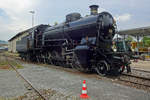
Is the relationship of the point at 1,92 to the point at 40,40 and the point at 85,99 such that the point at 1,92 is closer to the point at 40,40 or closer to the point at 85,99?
the point at 85,99

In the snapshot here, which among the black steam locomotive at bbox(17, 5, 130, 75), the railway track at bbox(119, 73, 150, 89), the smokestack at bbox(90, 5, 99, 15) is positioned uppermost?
the smokestack at bbox(90, 5, 99, 15)

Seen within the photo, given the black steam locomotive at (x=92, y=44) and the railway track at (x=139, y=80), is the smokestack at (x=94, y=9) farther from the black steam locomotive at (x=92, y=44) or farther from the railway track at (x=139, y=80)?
the railway track at (x=139, y=80)

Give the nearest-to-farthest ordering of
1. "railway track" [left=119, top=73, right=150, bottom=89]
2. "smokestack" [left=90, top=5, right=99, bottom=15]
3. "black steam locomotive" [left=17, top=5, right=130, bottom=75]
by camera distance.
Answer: "railway track" [left=119, top=73, right=150, bottom=89] → "black steam locomotive" [left=17, top=5, right=130, bottom=75] → "smokestack" [left=90, top=5, right=99, bottom=15]

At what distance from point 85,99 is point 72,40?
233 inches

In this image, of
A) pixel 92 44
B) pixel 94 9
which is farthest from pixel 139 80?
pixel 94 9

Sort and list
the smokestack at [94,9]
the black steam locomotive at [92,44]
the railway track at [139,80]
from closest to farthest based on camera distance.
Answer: the railway track at [139,80] → the black steam locomotive at [92,44] → the smokestack at [94,9]

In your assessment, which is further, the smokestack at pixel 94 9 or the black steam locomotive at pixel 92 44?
the smokestack at pixel 94 9

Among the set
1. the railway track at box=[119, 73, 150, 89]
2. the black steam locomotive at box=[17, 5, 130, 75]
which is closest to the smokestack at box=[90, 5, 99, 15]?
the black steam locomotive at box=[17, 5, 130, 75]

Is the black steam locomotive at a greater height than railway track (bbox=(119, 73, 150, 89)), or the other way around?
the black steam locomotive

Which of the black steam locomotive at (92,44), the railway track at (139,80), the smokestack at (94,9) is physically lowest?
the railway track at (139,80)

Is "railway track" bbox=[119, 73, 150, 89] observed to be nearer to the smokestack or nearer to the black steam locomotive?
the black steam locomotive

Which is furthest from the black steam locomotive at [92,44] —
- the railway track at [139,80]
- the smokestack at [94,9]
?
the railway track at [139,80]

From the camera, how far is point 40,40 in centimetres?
1480

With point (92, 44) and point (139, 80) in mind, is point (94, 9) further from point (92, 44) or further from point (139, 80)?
point (139, 80)
